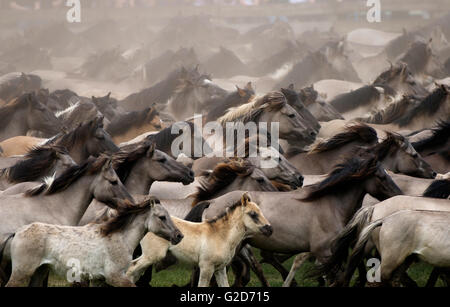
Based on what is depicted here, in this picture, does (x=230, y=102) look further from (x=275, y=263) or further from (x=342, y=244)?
(x=342, y=244)

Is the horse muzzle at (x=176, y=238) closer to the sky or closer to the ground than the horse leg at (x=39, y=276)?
closer to the sky

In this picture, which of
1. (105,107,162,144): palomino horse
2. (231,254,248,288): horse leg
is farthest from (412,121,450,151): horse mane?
(105,107,162,144): palomino horse

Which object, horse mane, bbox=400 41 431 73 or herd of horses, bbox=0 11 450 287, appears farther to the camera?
horse mane, bbox=400 41 431 73

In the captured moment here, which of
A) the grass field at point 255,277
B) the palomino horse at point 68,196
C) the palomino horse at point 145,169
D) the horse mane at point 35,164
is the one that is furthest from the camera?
the horse mane at point 35,164

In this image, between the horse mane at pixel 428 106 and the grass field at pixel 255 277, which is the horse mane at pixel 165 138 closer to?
the grass field at pixel 255 277

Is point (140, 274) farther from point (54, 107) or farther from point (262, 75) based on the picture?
point (262, 75)

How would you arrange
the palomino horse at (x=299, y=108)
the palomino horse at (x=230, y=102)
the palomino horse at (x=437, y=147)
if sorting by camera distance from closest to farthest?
the palomino horse at (x=437, y=147) → the palomino horse at (x=299, y=108) → the palomino horse at (x=230, y=102)

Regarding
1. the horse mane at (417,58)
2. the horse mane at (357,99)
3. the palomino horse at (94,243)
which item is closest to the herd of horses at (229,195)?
the palomino horse at (94,243)

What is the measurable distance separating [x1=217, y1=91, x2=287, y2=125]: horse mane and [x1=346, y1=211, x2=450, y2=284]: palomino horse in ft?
12.7

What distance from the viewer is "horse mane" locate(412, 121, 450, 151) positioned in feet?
32.7

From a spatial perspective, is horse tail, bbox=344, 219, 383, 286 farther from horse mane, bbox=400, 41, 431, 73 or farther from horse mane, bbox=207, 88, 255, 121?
horse mane, bbox=400, 41, 431, 73

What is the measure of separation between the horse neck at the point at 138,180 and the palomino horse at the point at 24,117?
365 cm

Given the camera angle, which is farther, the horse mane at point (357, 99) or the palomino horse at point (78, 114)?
the horse mane at point (357, 99)

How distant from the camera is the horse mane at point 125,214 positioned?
6.29m
